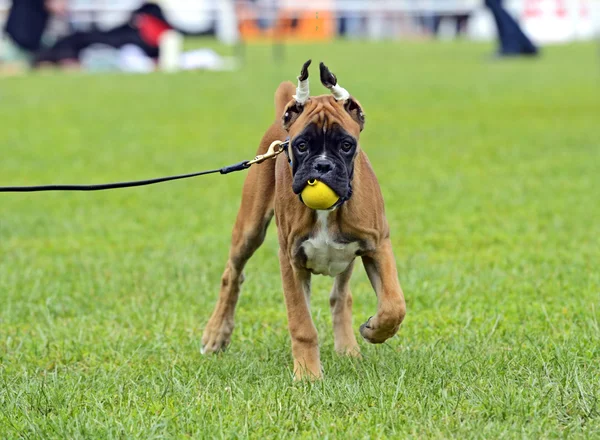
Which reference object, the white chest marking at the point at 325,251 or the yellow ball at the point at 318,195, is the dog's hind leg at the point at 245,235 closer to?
the white chest marking at the point at 325,251

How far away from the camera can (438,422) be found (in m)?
3.64

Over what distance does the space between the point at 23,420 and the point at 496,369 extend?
1.91m

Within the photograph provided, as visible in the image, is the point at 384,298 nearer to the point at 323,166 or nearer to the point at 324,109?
the point at 323,166

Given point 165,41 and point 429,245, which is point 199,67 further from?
point 429,245

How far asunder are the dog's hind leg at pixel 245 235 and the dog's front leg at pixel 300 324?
502 millimetres

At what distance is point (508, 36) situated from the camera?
102ft

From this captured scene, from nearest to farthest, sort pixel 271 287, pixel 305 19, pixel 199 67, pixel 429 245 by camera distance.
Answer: pixel 271 287 < pixel 429 245 < pixel 199 67 < pixel 305 19

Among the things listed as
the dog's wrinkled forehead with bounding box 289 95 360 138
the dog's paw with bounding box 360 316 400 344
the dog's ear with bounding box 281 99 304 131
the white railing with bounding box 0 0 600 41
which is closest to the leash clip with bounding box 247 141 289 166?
the dog's ear with bounding box 281 99 304 131

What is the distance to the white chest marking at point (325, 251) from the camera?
→ 13.7 feet

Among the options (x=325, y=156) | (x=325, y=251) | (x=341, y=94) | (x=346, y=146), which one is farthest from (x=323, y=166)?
(x=325, y=251)

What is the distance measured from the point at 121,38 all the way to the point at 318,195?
2862 cm

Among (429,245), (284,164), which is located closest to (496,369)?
(284,164)

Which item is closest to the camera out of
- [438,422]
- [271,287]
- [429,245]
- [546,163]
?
[438,422]

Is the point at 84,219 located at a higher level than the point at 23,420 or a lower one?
lower
